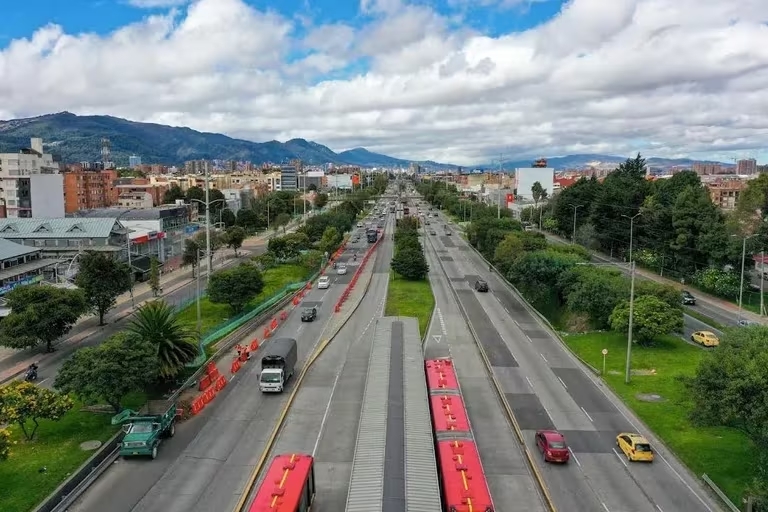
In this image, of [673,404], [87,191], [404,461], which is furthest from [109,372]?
[87,191]

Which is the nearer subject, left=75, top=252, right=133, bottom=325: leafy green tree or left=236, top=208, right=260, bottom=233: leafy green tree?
left=75, top=252, right=133, bottom=325: leafy green tree

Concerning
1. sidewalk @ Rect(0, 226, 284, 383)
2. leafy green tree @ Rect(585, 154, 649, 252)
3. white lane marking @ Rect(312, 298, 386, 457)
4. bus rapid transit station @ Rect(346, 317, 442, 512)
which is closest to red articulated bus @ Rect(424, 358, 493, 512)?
bus rapid transit station @ Rect(346, 317, 442, 512)

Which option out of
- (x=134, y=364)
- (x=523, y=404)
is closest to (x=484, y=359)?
(x=523, y=404)

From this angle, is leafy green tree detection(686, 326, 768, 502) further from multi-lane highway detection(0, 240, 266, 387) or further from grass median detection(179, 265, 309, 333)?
multi-lane highway detection(0, 240, 266, 387)

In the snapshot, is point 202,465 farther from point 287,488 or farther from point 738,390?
point 738,390

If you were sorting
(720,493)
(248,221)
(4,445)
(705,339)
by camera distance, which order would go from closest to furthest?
(4,445) → (720,493) → (705,339) → (248,221)

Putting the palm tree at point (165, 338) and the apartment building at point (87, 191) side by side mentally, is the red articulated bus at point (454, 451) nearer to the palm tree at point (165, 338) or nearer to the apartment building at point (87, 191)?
the palm tree at point (165, 338)
